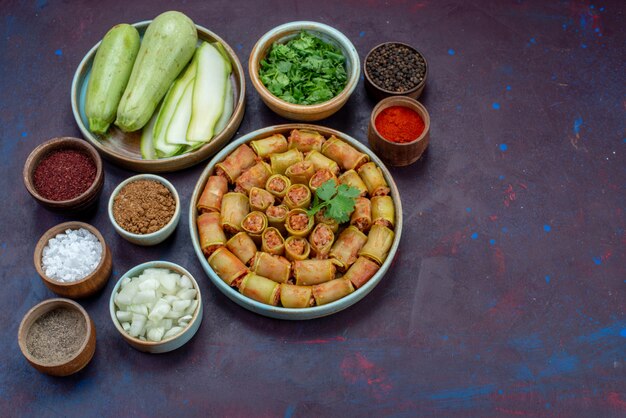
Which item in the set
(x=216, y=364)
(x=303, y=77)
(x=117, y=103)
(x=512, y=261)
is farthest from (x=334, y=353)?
(x=117, y=103)

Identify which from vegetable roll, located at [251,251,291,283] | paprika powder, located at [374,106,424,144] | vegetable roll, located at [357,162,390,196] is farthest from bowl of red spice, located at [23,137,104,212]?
paprika powder, located at [374,106,424,144]

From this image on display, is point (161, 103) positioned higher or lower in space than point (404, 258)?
higher

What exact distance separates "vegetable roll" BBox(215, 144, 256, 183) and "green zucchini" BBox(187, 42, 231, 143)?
150 millimetres

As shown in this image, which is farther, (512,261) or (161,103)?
(161,103)

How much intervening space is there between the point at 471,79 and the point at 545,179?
61cm

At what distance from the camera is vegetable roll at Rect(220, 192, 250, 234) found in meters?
2.90

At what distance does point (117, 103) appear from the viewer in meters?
3.14

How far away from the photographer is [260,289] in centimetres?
278

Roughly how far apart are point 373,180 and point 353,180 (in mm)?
85

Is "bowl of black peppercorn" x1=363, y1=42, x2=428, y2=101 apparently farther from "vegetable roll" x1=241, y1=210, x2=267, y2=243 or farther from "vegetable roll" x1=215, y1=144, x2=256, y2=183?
"vegetable roll" x1=241, y1=210, x2=267, y2=243

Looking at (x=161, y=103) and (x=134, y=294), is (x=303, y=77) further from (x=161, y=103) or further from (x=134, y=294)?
(x=134, y=294)

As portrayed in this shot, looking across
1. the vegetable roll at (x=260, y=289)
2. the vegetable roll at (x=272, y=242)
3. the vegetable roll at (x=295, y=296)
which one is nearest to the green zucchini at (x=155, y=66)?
the vegetable roll at (x=272, y=242)

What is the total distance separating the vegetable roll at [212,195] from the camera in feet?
9.68

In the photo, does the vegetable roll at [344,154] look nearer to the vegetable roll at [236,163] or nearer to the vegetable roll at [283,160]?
the vegetable roll at [283,160]
